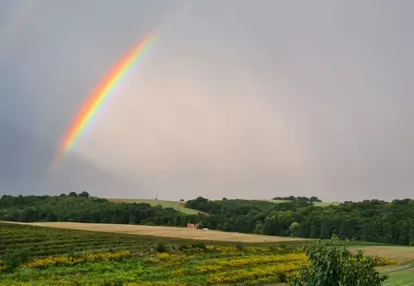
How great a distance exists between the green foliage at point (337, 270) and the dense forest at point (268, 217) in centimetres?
10244

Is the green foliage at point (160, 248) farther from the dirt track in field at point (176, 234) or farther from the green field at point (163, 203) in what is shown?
the green field at point (163, 203)

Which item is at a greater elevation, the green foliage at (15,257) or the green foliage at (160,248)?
the green foliage at (160,248)

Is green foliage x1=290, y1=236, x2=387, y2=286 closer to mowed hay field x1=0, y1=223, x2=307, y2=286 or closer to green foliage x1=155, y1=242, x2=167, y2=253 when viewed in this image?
mowed hay field x1=0, y1=223, x2=307, y2=286

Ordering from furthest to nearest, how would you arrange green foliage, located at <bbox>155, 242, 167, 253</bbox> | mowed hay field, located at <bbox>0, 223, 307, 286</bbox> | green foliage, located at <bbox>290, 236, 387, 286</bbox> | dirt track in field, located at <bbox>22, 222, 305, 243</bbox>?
dirt track in field, located at <bbox>22, 222, 305, 243</bbox> → green foliage, located at <bbox>155, 242, 167, 253</bbox> → mowed hay field, located at <bbox>0, 223, 307, 286</bbox> → green foliage, located at <bbox>290, 236, 387, 286</bbox>

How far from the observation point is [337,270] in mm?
14570

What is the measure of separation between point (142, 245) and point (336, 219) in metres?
74.1

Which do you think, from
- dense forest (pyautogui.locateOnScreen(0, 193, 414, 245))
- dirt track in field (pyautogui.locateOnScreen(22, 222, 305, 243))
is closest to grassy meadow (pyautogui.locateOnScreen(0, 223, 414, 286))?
dirt track in field (pyautogui.locateOnScreen(22, 222, 305, 243))

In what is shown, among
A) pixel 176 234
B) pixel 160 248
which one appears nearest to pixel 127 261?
pixel 160 248

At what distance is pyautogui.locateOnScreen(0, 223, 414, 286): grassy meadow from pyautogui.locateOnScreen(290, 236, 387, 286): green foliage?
22032 mm

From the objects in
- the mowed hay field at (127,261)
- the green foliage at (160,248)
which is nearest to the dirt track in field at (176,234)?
the mowed hay field at (127,261)

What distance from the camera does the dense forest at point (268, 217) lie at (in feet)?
398

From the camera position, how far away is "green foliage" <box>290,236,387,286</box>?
46.5 feet

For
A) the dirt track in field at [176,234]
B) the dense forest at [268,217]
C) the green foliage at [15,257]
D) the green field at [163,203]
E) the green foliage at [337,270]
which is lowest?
the green foliage at [15,257]

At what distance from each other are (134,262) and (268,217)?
91348mm
